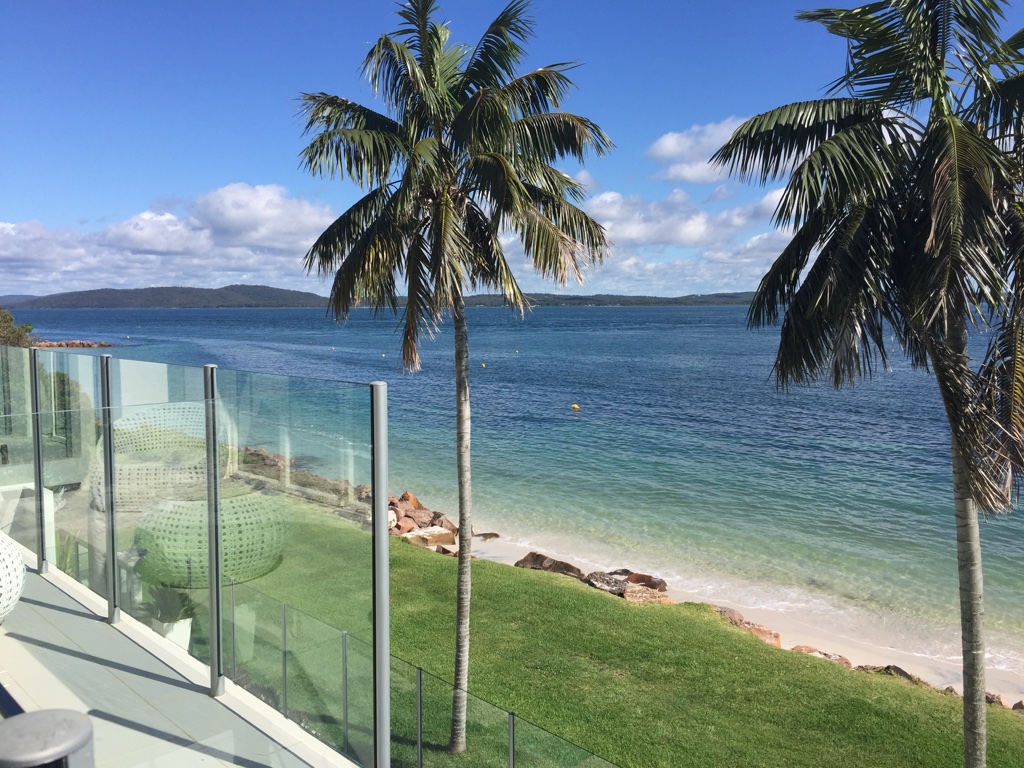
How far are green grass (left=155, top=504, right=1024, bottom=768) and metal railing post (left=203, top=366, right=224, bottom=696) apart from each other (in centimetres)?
29

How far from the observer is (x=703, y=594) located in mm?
17516

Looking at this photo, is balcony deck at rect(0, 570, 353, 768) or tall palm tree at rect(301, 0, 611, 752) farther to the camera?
tall palm tree at rect(301, 0, 611, 752)

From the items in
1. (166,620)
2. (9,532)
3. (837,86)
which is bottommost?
(166,620)

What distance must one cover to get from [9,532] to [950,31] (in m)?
8.89

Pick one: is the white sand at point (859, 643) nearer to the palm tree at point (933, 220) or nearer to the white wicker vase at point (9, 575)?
the palm tree at point (933, 220)

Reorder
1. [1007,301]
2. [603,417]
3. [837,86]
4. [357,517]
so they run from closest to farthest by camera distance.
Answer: [357,517] < [1007,301] < [837,86] < [603,417]

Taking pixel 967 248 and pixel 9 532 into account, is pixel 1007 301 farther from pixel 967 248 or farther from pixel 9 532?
pixel 9 532

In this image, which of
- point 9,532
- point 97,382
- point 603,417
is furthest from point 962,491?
point 603,417

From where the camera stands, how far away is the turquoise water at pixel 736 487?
725 inches

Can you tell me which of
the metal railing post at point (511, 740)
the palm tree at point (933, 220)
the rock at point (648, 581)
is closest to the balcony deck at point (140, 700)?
the metal railing post at point (511, 740)

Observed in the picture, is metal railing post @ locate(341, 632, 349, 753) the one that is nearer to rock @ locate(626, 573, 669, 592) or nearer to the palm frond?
the palm frond

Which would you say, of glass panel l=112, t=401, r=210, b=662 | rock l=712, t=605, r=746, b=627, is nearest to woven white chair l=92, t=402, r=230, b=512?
glass panel l=112, t=401, r=210, b=662

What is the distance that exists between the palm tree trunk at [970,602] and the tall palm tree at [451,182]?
4073 millimetres

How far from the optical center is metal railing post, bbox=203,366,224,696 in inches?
198
